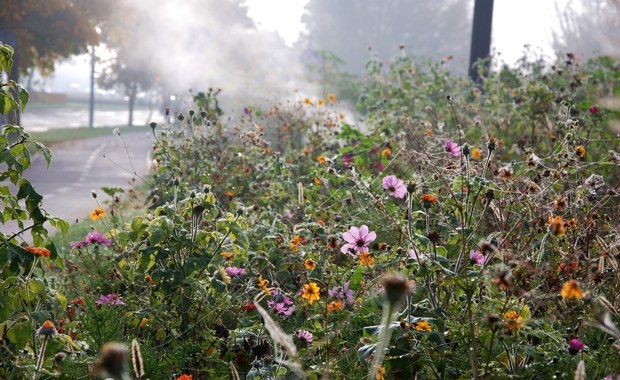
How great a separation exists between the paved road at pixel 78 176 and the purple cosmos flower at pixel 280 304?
8.01 ft

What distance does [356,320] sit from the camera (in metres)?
3.13

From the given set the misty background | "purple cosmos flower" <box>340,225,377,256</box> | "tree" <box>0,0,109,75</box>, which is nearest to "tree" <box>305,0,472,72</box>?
the misty background

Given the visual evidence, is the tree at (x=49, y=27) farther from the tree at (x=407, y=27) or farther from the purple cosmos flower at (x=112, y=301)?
the tree at (x=407, y=27)

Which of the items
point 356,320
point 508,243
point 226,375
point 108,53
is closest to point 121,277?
point 226,375

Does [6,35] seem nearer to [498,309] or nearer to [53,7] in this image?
[53,7]

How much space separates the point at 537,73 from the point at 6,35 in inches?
410

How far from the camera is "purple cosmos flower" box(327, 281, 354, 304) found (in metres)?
3.39

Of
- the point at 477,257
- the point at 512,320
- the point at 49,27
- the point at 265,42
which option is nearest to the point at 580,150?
the point at 477,257

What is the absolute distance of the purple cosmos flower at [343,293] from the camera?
339cm

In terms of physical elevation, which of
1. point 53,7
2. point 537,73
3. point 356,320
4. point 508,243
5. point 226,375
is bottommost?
point 226,375

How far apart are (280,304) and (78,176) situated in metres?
10.6

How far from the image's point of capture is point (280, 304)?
3.19 meters

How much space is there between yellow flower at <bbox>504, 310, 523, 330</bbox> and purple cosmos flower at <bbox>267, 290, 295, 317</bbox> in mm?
860

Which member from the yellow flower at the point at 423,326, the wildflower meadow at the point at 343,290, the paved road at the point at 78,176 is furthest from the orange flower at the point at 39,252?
the paved road at the point at 78,176
